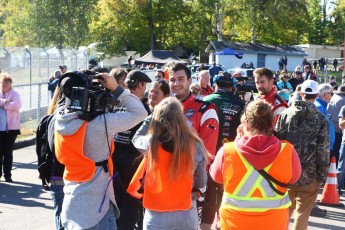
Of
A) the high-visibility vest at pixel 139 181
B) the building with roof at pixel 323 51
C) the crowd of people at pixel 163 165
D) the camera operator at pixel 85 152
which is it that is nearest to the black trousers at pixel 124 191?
the crowd of people at pixel 163 165

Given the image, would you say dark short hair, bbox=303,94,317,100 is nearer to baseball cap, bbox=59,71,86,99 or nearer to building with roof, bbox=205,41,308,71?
baseball cap, bbox=59,71,86,99

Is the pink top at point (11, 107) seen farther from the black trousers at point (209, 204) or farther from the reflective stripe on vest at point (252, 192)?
the reflective stripe on vest at point (252, 192)

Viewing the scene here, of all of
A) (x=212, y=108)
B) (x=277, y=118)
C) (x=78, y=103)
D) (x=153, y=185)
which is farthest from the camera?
(x=277, y=118)

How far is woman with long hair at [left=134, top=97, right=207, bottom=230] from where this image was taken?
13.1ft

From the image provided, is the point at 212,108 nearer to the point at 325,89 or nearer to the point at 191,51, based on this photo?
the point at 325,89

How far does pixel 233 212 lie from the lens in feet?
14.0

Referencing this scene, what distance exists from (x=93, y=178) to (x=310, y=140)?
8.59 ft

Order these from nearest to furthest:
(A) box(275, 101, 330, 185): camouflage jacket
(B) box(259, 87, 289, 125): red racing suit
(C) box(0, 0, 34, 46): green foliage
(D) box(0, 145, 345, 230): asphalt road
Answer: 1. (A) box(275, 101, 330, 185): camouflage jacket
2. (B) box(259, 87, 289, 125): red racing suit
3. (D) box(0, 145, 345, 230): asphalt road
4. (C) box(0, 0, 34, 46): green foliage

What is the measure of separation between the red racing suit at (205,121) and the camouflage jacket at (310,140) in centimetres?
89

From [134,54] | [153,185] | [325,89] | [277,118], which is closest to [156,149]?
[153,185]

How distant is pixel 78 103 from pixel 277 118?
3.00 metres

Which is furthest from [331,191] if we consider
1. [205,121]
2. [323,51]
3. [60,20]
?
[323,51]

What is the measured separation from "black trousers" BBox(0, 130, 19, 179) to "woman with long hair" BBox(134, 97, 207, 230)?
5.82 meters

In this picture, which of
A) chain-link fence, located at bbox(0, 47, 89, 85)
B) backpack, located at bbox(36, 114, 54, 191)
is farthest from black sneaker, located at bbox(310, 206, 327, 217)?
chain-link fence, located at bbox(0, 47, 89, 85)
